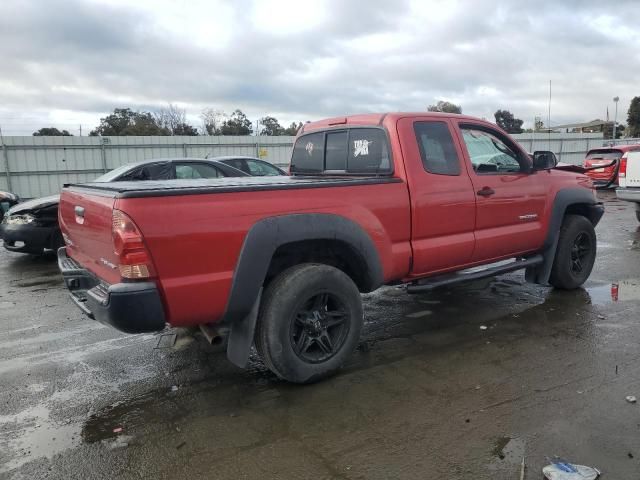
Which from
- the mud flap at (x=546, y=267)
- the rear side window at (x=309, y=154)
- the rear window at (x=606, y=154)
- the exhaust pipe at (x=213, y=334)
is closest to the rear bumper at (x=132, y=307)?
the exhaust pipe at (x=213, y=334)

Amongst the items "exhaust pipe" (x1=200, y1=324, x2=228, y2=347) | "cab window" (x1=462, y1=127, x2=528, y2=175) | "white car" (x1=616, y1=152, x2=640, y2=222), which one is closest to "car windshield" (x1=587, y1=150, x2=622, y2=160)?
"white car" (x1=616, y1=152, x2=640, y2=222)

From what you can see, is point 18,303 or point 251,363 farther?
point 18,303

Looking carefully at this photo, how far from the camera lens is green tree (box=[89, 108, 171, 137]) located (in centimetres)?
4119

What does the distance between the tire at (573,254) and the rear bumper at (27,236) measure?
725 cm

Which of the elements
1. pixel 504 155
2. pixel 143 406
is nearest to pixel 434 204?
pixel 504 155

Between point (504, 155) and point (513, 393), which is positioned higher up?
point (504, 155)

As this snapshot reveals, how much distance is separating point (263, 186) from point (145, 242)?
865mm

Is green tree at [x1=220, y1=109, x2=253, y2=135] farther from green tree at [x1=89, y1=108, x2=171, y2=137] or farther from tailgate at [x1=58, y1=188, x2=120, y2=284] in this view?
tailgate at [x1=58, y1=188, x2=120, y2=284]

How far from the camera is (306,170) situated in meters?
5.35

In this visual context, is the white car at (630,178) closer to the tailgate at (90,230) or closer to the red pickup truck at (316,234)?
the red pickup truck at (316,234)

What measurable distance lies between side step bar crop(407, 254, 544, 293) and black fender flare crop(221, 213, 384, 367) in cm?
87

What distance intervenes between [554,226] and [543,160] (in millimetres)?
746

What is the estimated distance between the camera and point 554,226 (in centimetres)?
551

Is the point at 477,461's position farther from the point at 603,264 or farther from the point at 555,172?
the point at 603,264
